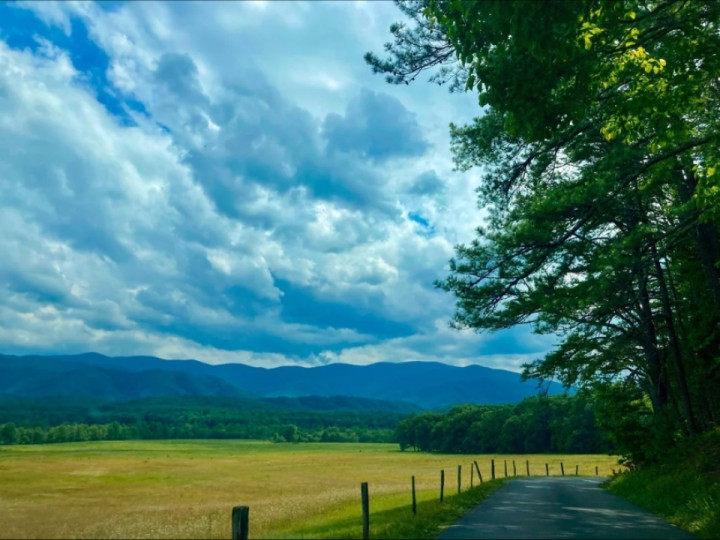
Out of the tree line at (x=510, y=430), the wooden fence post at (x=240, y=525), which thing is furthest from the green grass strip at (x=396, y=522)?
the tree line at (x=510, y=430)

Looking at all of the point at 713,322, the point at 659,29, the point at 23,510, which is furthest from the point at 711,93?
the point at 23,510

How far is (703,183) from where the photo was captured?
13828 mm

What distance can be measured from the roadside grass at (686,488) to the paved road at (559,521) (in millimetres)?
477

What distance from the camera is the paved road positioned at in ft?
44.2

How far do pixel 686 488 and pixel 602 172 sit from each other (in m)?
10.0

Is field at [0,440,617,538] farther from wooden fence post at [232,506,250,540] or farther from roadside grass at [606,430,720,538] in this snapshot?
roadside grass at [606,430,720,538]

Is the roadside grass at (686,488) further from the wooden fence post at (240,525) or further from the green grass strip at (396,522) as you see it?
the wooden fence post at (240,525)

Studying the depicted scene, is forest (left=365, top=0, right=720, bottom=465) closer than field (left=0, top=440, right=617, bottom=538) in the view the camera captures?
Yes

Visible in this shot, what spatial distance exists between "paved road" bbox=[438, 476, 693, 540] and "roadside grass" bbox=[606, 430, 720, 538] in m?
0.48

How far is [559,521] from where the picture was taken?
52.2 ft

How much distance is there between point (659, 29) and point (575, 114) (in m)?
2.71

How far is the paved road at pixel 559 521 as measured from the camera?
13.5 meters

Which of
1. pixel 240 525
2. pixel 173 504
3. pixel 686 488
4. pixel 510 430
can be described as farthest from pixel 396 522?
pixel 510 430

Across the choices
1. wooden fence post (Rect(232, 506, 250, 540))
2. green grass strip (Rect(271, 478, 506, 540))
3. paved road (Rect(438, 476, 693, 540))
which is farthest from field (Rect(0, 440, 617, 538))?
wooden fence post (Rect(232, 506, 250, 540))
